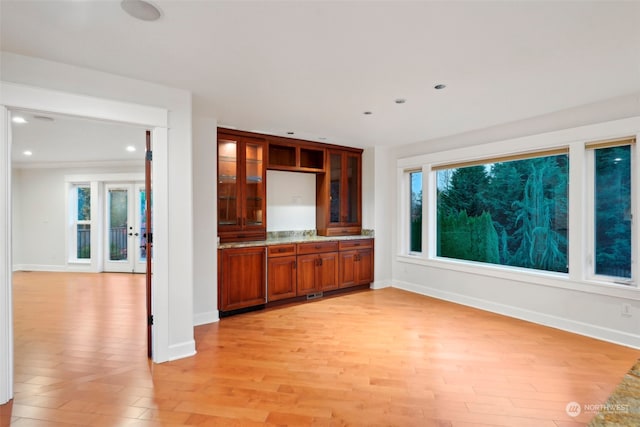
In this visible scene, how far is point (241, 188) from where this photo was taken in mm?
4344

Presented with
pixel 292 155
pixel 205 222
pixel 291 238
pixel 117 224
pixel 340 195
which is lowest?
pixel 291 238

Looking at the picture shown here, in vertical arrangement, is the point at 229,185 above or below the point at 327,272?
above

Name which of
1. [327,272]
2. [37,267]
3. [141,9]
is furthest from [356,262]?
[37,267]

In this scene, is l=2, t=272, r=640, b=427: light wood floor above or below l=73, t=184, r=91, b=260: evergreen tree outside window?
below

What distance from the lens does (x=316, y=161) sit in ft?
17.7

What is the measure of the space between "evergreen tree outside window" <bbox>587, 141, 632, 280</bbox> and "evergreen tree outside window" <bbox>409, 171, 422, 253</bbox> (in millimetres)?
2331

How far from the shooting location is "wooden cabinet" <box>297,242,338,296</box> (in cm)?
467

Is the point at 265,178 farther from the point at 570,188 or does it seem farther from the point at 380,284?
the point at 570,188

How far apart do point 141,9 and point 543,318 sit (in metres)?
4.72

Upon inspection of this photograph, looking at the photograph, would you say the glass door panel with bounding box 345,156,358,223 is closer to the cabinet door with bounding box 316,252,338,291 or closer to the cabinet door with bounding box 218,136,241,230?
the cabinet door with bounding box 316,252,338,291

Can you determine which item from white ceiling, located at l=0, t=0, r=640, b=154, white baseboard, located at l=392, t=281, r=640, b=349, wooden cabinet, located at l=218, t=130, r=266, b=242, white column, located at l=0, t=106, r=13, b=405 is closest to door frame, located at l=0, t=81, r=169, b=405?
white column, located at l=0, t=106, r=13, b=405

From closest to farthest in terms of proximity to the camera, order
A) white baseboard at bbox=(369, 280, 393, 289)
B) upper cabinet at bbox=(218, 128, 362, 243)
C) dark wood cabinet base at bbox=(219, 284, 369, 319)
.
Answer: dark wood cabinet base at bbox=(219, 284, 369, 319), upper cabinet at bbox=(218, 128, 362, 243), white baseboard at bbox=(369, 280, 393, 289)

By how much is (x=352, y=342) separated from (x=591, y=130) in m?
3.30

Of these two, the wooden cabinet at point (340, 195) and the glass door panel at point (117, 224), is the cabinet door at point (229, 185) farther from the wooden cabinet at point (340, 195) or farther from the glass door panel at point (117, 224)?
the glass door panel at point (117, 224)
